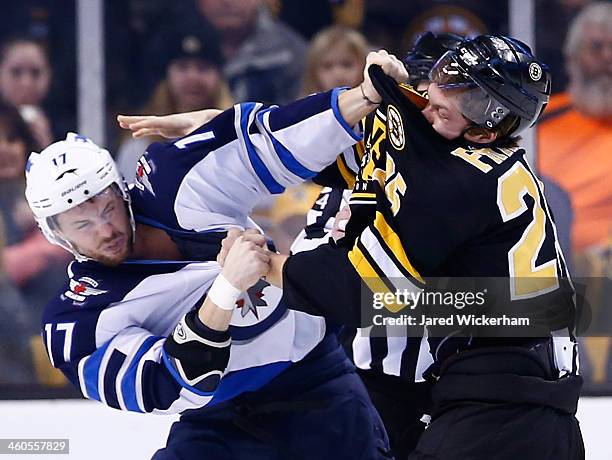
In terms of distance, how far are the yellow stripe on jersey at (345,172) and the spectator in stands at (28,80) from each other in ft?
9.25

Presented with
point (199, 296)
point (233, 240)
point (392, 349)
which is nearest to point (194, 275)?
point (199, 296)

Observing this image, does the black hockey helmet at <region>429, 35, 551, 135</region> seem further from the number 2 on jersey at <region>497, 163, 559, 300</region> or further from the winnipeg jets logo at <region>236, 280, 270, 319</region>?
the winnipeg jets logo at <region>236, 280, 270, 319</region>

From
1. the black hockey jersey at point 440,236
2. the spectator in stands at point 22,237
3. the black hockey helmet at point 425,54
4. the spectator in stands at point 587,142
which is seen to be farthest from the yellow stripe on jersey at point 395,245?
the spectator in stands at point 22,237

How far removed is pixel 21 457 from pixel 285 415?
3.33 feet

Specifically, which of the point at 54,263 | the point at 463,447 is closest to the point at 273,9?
the point at 54,263

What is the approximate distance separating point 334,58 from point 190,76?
0.69m

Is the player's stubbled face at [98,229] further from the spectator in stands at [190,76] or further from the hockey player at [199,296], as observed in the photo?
the spectator in stands at [190,76]

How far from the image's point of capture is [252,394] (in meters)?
2.57

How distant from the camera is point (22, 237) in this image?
16.7ft

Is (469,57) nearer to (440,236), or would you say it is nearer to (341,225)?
(440,236)

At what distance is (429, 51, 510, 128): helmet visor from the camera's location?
6.65 ft

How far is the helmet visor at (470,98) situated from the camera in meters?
2.03

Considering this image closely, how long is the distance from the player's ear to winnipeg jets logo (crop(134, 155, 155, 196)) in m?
0.78

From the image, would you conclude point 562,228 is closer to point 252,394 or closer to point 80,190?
point 252,394
